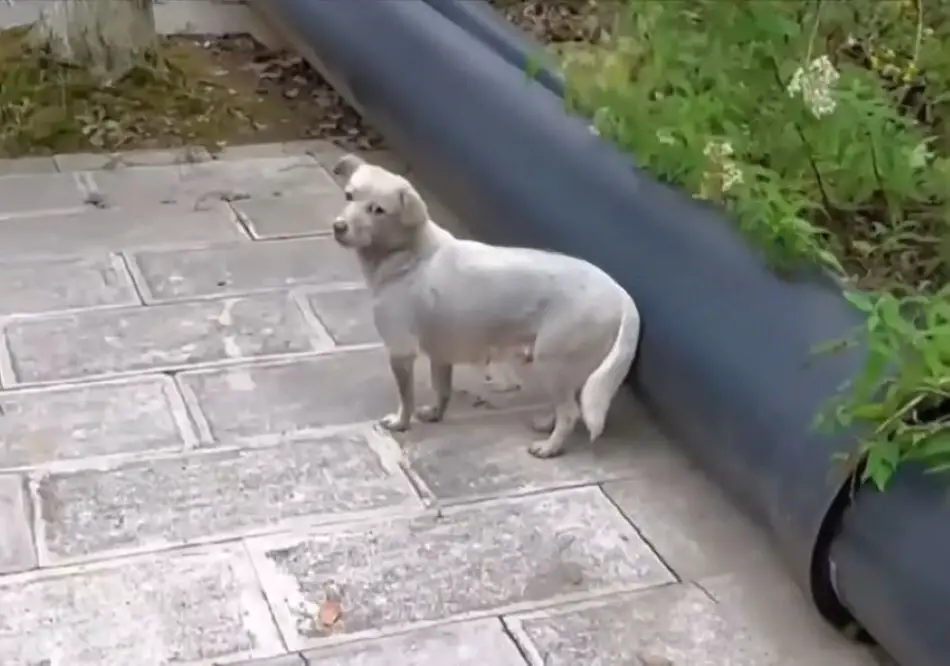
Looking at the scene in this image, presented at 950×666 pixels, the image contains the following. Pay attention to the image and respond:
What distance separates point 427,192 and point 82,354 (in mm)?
1242

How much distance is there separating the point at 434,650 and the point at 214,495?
57 centimetres

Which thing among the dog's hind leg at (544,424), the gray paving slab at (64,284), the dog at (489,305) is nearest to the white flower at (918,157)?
the dog at (489,305)

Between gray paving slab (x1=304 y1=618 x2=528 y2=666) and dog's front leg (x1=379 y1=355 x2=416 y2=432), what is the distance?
0.62 meters

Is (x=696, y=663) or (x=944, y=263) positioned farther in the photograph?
(x=944, y=263)

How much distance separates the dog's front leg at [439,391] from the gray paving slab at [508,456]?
23 millimetres

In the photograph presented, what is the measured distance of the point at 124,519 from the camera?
2.35 m

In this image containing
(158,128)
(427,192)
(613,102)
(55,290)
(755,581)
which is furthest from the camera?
(158,128)

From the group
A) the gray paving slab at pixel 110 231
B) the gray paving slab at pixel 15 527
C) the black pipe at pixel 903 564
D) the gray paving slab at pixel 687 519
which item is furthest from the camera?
the gray paving slab at pixel 110 231

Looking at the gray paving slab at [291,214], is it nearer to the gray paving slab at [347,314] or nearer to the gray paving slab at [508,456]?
the gray paving slab at [347,314]

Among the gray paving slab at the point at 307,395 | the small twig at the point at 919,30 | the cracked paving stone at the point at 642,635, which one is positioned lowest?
the gray paving slab at the point at 307,395

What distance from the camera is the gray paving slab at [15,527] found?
222cm

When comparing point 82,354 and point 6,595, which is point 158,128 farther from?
point 6,595

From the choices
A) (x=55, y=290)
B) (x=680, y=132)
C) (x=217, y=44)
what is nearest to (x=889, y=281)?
→ (x=680, y=132)

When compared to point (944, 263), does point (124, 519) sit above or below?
below
